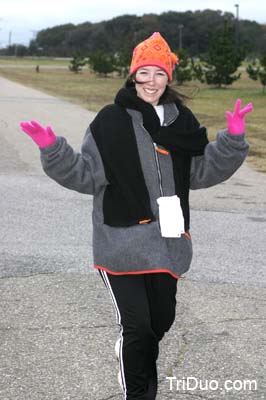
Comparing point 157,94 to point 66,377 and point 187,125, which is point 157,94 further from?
point 66,377

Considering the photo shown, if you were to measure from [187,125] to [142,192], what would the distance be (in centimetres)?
43

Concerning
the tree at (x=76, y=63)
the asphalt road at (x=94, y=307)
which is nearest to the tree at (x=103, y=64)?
the tree at (x=76, y=63)

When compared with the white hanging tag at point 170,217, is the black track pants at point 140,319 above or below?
below

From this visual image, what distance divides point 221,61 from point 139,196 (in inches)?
1342

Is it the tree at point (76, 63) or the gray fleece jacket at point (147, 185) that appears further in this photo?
the tree at point (76, 63)

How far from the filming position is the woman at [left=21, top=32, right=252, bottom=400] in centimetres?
307

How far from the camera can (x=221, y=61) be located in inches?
1422

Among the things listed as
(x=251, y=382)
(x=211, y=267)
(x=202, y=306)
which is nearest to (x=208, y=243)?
(x=211, y=267)

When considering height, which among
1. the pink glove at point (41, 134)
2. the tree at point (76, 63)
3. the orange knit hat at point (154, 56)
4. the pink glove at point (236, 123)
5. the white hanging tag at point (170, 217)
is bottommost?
the tree at point (76, 63)

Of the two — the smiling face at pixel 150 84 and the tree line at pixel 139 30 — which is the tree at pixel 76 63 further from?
the smiling face at pixel 150 84

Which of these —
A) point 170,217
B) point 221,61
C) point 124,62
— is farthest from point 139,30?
point 170,217

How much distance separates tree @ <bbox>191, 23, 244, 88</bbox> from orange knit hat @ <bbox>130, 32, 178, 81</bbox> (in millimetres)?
33449

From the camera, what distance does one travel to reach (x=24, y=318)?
456cm

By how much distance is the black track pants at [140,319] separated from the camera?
3035 millimetres
